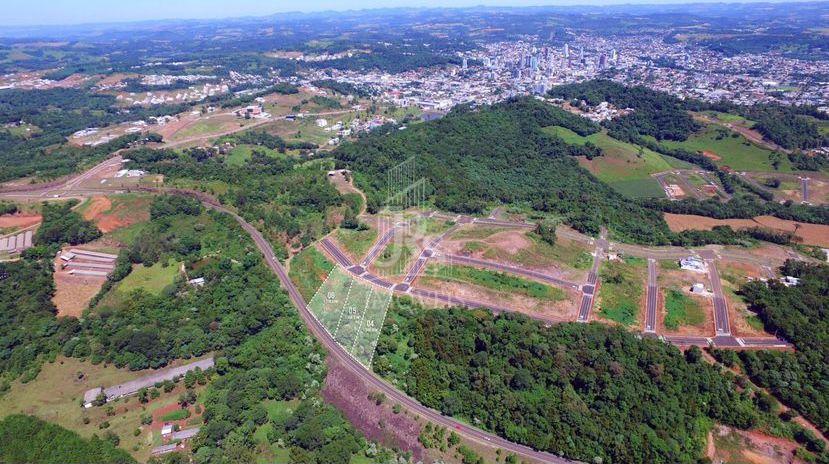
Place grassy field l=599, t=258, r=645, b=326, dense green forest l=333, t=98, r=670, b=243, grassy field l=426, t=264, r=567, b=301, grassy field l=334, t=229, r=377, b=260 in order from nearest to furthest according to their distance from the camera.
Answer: grassy field l=599, t=258, r=645, b=326 → grassy field l=426, t=264, r=567, b=301 → grassy field l=334, t=229, r=377, b=260 → dense green forest l=333, t=98, r=670, b=243

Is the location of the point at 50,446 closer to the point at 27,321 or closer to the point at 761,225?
the point at 27,321

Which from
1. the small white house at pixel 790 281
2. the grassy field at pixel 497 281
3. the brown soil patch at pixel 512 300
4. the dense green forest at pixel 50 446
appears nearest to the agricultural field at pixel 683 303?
the small white house at pixel 790 281

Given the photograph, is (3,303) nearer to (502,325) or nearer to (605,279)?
(502,325)

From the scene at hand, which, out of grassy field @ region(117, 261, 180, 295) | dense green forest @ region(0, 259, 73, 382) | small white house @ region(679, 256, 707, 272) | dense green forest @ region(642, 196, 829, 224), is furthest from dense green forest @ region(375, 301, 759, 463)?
dense green forest @ region(642, 196, 829, 224)

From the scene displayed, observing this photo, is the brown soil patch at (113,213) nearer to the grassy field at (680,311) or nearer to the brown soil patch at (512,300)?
the brown soil patch at (512,300)

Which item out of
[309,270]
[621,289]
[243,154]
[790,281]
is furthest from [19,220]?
[790,281]

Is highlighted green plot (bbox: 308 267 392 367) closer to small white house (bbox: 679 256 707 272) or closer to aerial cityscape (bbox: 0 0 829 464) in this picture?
aerial cityscape (bbox: 0 0 829 464)
